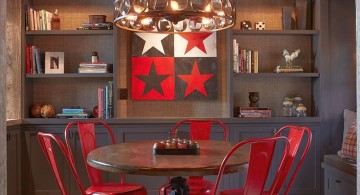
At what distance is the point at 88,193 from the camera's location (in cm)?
315

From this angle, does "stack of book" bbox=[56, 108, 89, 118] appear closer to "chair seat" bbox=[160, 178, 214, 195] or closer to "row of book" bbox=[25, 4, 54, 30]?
"row of book" bbox=[25, 4, 54, 30]

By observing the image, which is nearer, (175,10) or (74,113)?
(175,10)

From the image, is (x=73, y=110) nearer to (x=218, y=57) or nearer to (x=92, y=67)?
(x=92, y=67)

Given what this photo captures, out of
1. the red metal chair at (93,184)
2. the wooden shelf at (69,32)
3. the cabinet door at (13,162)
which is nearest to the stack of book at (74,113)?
the cabinet door at (13,162)

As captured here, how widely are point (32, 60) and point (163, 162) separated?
2718mm

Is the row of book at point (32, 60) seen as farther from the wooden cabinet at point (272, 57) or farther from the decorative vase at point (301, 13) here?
the decorative vase at point (301, 13)

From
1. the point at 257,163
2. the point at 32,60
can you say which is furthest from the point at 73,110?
the point at 257,163

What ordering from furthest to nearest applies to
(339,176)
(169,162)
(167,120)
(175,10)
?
(167,120) → (339,176) → (175,10) → (169,162)

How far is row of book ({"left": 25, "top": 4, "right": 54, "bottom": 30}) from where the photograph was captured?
4.75 m

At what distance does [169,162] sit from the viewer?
100 inches

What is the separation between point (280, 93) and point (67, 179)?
2.35 meters

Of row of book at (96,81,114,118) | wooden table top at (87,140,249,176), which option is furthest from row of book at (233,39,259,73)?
wooden table top at (87,140,249,176)

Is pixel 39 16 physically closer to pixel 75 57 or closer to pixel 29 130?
pixel 75 57

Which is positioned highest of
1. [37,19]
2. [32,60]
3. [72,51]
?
[37,19]
